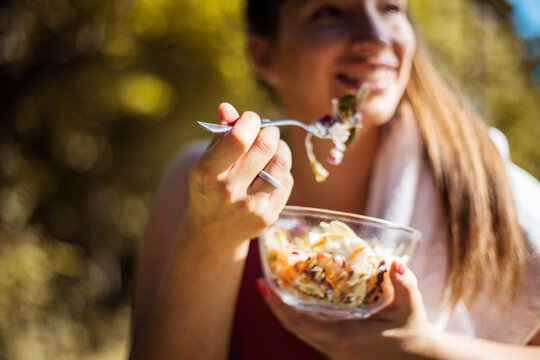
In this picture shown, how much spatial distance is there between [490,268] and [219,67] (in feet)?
11.4

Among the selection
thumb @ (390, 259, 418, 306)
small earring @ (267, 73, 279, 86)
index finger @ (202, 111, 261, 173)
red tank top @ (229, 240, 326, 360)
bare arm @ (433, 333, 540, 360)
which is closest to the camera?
index finger @ (202, 111, 261, 173)

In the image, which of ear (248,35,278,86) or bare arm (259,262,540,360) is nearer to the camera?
bare arm (259,262,540,360)

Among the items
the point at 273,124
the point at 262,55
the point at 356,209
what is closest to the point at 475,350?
the point at 356,209

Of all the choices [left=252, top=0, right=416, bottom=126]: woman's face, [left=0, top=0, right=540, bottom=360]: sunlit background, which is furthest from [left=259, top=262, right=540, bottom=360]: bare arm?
[left=0, top=0, right=540, bottom=360]: sunlit background

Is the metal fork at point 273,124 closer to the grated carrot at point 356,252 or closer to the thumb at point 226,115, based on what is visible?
the thumb at point 226,115

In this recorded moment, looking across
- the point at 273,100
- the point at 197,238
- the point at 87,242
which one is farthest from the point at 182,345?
the point at 87,242

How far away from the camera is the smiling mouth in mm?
1163

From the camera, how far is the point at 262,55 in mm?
1511

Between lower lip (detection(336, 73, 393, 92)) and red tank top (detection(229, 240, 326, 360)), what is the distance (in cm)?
55

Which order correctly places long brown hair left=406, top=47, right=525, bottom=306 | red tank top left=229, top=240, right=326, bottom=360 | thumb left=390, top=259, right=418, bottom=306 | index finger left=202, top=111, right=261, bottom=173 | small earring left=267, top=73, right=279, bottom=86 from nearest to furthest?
index finger left=202, top=111, right=261, bottom=173
thumb left=390, top=259, right=418, bottom=306
long brown hair left=406, top=47, right=525, bottom=306
red tank top left=229, top=240, right=326, bottom=360
small earring left=267, top=73, right=279, bottom=86

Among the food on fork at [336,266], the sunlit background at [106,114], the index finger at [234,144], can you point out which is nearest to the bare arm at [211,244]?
the index finger at [234,144]

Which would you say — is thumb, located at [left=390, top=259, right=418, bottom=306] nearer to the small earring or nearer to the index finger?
the index finger

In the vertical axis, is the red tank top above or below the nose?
below

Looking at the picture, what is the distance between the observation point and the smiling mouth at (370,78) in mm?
1163
